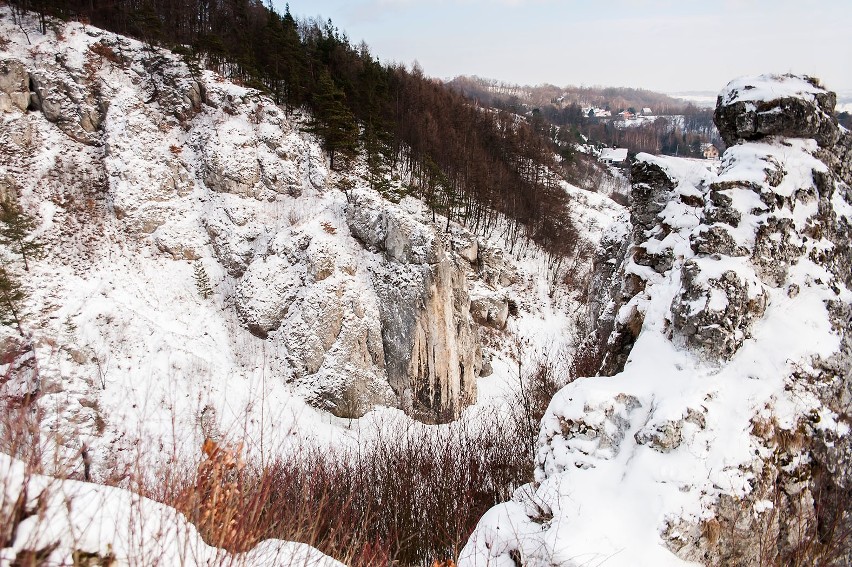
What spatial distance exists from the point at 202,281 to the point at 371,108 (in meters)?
19.0

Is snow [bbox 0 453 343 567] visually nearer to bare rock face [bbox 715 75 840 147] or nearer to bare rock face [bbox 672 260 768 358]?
bare rock face [bbox 672 260 768 358]

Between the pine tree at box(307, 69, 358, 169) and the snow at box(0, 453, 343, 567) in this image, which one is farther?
the pine tree at box(307, 69, 358, 169)

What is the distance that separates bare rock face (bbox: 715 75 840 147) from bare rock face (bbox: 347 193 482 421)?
13.1 m

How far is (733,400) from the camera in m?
5.39

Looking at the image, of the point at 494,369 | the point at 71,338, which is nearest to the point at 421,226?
the point at 494,369

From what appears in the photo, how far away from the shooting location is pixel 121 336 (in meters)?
15.3

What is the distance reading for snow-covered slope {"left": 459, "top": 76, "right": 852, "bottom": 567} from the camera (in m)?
4.79

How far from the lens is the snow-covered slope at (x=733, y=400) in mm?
4789

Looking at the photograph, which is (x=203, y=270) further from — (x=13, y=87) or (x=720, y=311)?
(x=720, y=311)

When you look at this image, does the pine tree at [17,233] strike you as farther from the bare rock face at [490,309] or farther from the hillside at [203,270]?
the bare rock face at [490,309]

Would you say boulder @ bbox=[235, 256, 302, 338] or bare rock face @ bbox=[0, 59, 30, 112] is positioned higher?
bare rock face @ bbox=[0, 59, 30, 112]

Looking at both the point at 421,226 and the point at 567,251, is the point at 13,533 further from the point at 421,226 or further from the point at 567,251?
the point at 567,251

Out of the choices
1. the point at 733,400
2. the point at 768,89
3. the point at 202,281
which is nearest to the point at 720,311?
the point at 733,400

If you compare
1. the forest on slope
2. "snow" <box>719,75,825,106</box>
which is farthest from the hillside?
"snow" <box>719,75,825,106</box>
